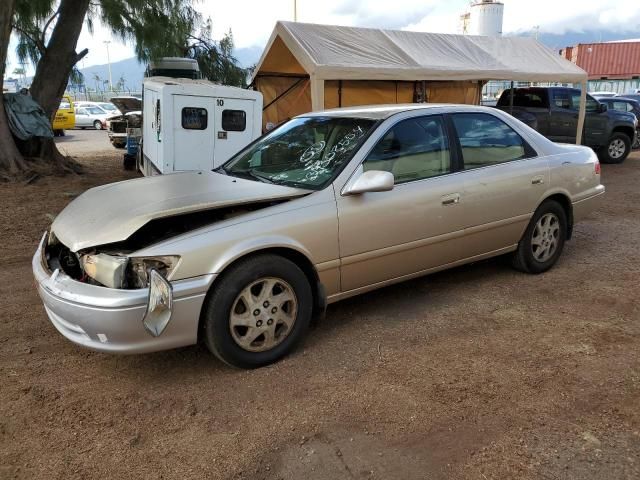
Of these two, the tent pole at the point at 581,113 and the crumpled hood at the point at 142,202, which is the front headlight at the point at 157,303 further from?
the tent pole at the point at 581,113

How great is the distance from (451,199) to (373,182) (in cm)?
88

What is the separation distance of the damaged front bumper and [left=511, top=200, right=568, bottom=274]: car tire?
2.97m

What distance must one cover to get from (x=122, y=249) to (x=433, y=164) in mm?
2276

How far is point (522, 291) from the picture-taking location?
4.54 metres

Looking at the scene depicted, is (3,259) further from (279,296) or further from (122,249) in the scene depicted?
(279,296)

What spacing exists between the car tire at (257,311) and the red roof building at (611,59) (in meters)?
43.9

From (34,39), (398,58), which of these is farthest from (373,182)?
(34,39)

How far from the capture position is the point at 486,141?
4445 mm

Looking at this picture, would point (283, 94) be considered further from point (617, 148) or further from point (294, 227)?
point (294, 227)

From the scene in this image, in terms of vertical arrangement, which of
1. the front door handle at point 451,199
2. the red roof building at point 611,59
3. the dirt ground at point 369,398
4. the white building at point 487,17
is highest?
the white building at point 487,17

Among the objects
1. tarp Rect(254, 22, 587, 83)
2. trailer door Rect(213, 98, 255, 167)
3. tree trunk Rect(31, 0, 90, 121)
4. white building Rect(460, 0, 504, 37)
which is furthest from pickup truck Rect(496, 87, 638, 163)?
white building Rect(460, 0, 504, 37)

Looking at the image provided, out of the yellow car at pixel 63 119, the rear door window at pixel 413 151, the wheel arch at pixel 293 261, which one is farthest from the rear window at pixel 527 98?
the yellow car at pixel 63 119

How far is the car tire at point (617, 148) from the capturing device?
13289 millimetres

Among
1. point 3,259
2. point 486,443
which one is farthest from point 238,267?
point 3,259
